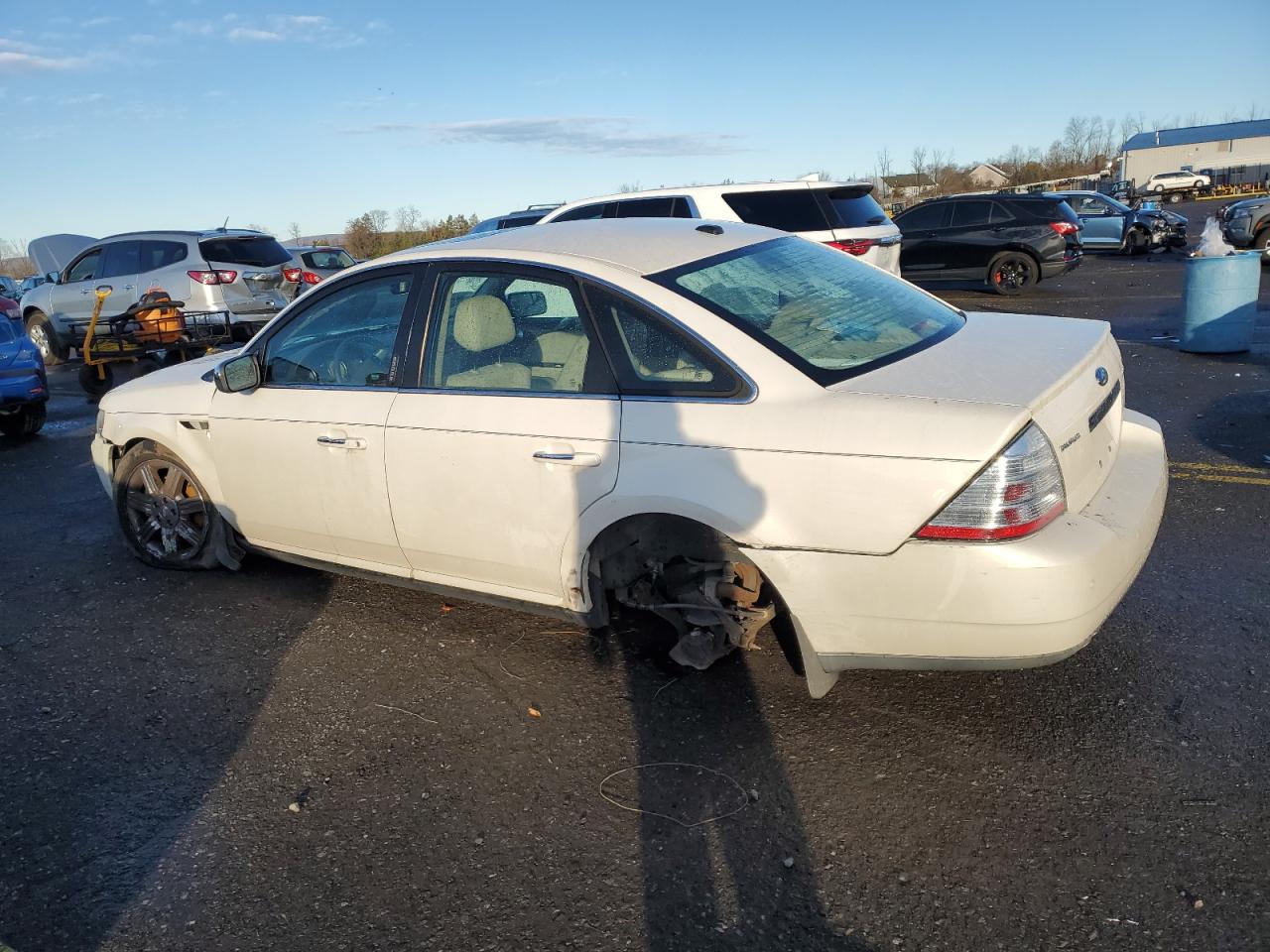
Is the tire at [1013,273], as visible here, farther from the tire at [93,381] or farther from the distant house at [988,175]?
the distant house at [988,175]

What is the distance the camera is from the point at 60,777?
133 inches

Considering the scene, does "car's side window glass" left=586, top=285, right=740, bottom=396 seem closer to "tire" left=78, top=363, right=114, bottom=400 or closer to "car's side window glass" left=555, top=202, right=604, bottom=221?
"car's side window glass" left=555, top=202, right=604, bottom=221

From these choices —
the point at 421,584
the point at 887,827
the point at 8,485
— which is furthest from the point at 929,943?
the point at 8,485

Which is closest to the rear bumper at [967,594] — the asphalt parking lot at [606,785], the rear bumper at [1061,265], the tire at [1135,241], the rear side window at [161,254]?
the asphalt parking lot at [606,785]

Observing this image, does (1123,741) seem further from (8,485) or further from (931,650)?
(8,485)

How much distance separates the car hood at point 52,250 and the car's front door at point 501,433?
30.4 m

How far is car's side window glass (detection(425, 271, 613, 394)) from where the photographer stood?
3.55m

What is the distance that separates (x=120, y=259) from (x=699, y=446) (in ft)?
45.4

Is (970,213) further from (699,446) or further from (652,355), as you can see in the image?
(699,446)

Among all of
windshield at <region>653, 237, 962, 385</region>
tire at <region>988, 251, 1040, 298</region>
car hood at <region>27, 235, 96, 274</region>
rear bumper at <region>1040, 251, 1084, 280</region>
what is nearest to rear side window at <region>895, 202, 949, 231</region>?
tire at <region>988, 251, 1040, 298</region>

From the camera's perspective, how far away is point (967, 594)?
2.84m

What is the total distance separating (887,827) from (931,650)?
0.53 meters

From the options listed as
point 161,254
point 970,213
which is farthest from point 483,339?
point 970,213

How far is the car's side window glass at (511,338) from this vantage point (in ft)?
11.6
